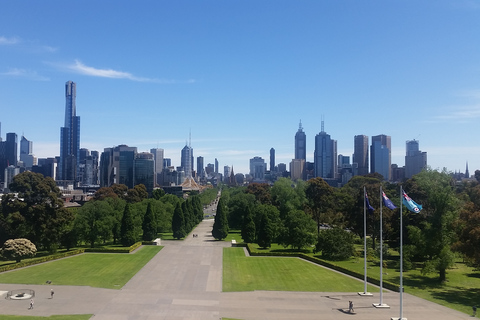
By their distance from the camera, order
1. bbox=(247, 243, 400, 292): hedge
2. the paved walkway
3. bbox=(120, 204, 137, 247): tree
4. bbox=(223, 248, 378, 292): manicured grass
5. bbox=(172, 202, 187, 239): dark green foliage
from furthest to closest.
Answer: bbox=(172, 202, 187, 239): dark green foliage
bbox=(120, 204, 137, 247): tree
bbox=(247, 243, 400, 292): hedge
bbox=(223, 248, 378, 292): manicured grass
the paved walkway

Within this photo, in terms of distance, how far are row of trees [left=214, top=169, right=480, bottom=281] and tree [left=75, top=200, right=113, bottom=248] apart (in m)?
20.0

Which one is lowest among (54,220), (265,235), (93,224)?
(265,235)

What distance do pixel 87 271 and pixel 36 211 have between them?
1435cm

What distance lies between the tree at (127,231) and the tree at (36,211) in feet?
33.1

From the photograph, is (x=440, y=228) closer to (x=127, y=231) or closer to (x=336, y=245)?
(x=336, y=245)

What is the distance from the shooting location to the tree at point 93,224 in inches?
2383

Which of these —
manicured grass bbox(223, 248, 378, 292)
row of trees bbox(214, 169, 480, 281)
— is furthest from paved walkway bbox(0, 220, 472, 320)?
row of trees bbox(214, 169, 480, 281)

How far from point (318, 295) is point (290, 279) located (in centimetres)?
601

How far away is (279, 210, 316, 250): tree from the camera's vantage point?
58312mm

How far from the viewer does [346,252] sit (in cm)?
5475

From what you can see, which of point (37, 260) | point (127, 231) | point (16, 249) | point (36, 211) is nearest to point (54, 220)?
point (36, 211)

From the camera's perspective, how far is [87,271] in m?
45.8

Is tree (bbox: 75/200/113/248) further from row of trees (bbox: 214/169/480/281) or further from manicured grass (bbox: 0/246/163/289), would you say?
row of trees (bbox: 214/169/480/281)

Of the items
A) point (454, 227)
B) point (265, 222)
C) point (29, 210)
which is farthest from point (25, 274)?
point (454, 227)
